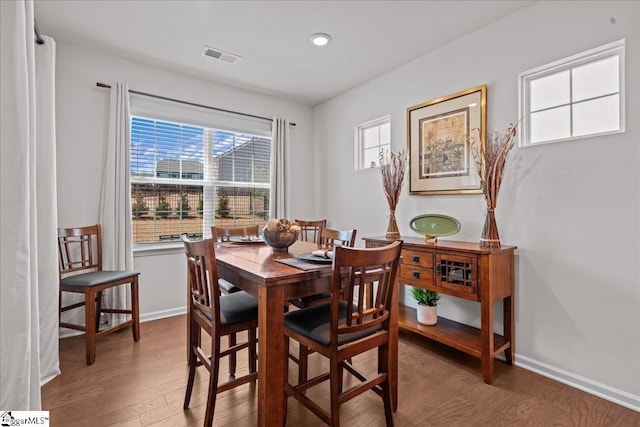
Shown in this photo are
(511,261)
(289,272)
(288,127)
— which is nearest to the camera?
(289,272)

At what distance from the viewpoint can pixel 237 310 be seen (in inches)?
68.8

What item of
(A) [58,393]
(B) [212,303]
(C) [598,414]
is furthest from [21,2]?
(C) [598,414]

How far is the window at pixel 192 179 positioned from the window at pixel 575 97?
2.92 m

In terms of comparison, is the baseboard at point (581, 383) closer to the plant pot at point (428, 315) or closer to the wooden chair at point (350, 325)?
the plant pot at point (428, 315)

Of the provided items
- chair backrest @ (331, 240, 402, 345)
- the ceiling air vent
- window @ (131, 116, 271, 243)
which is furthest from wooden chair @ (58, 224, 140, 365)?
chair backrest @ (331, 240, 402, 345)

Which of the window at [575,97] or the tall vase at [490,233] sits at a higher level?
the window at [575,97]

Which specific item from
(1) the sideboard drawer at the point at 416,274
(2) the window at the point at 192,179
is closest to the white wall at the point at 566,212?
(1) the sideboard drawer at the point at 416,274

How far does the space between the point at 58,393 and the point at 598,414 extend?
10.6ft

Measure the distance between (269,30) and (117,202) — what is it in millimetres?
2109

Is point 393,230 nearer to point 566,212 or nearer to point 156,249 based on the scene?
point 566,212

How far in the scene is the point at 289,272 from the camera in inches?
59.7

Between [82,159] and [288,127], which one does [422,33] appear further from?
[82,159]

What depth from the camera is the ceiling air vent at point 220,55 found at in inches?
116

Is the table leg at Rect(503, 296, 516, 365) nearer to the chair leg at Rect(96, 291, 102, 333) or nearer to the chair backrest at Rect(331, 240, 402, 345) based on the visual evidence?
the chair backrest at Rect(331, 240, 402, 345)
